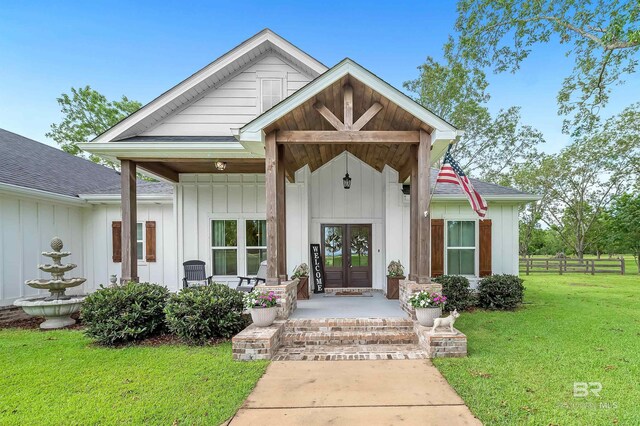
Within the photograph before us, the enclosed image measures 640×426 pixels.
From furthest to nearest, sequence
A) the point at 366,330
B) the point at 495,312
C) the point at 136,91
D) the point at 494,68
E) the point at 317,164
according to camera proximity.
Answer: the point at 136,91 < the point at 494,68 < the point at 317,164 < the point at 495,312 < the point at 366,330

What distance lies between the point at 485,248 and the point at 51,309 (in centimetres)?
1021

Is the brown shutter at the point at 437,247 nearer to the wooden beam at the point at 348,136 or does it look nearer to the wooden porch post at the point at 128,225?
the wooden beam at the point at 348,136

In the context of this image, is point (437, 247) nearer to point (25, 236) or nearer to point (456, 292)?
point (456, 292)

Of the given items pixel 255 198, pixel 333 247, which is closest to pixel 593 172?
pixel 333 247

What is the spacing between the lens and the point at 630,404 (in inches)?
123

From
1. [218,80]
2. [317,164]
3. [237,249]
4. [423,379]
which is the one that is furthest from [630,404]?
[218,80]

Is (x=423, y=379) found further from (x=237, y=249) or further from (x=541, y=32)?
(x=541, y=32)

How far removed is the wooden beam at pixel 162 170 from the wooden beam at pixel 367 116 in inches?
191

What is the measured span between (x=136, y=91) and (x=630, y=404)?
2424 centimetres

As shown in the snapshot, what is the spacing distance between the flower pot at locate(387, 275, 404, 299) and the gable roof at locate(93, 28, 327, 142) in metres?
5.23

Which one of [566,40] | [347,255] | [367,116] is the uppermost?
[566,40]

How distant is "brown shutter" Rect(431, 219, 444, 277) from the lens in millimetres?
8273

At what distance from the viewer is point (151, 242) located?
28.1 ft

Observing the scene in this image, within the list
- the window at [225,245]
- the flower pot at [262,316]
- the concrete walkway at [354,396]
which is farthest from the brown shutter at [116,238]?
the concrete walkway at [354,396]
